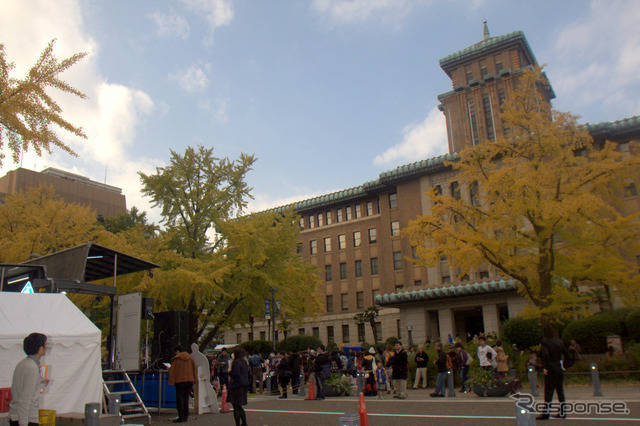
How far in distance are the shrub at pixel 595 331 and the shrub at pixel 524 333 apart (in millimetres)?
1955

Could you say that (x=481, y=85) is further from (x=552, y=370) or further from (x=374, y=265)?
(x=552, y=370)

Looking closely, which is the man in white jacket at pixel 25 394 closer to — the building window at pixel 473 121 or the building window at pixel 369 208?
the building window at pixel 473 121

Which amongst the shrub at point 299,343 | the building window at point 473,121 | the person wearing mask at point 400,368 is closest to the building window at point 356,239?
the shrub at point 299,343

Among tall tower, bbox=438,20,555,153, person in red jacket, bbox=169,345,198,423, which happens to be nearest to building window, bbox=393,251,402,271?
tall tower, bbox=438,20,555,153

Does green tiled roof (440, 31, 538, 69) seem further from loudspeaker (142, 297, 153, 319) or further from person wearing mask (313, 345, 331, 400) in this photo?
loudspeaker (142, 297, 153, 319)

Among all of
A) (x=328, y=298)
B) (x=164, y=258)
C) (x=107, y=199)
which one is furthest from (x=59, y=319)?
(x=107, y=199)

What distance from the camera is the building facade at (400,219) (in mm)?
47531

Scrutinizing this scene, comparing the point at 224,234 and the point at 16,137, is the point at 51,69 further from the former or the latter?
the point at 224,234

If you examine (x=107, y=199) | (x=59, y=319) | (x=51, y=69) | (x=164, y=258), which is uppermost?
(x=107, y=199)

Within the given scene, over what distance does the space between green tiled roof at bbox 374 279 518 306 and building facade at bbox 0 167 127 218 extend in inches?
1393

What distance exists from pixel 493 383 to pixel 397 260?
38820 mm

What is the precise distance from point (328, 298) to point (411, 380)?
3868 cm

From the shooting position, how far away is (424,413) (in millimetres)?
11758

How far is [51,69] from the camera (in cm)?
1025
